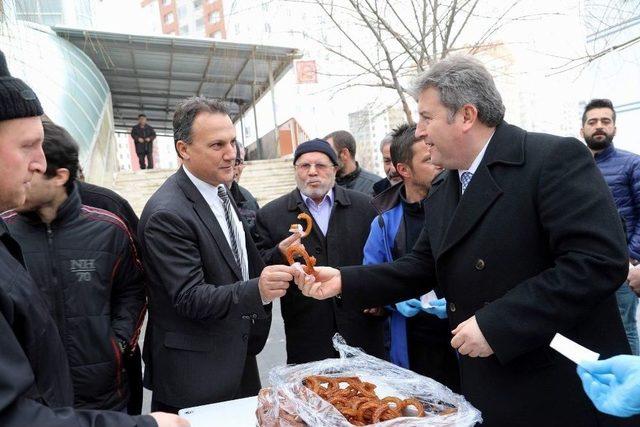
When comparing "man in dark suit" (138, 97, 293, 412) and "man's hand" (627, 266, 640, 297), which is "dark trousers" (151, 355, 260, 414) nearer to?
"man in dark suit" (138, 97, 293, 412)

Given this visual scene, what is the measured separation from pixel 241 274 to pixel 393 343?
39.9 inches

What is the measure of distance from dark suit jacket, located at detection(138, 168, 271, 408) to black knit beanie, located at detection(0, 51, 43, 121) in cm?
90

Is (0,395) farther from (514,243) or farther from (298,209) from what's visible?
(298,209)

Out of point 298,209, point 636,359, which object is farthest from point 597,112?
point 636,359

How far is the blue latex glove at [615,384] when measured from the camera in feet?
4.02

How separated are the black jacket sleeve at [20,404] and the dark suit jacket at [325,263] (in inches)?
76.1

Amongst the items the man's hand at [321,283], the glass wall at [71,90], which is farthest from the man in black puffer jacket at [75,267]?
the glass wall at [71,90]

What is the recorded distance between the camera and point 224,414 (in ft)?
6.23

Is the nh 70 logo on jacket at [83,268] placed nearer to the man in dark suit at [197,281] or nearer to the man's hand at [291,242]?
the man in dark suit at [197,281]

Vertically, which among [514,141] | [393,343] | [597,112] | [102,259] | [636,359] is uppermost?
[597,112]

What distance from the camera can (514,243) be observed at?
1.67m

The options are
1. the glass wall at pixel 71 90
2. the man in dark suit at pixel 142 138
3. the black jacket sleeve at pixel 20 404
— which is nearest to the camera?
the black jacket sleeve at pixel 20 404

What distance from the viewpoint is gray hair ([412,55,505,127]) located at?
5.96 feet

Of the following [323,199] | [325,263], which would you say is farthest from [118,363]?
[323,199]
